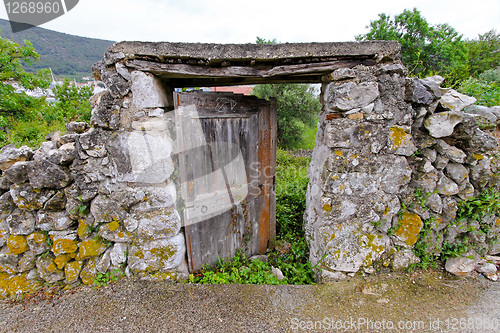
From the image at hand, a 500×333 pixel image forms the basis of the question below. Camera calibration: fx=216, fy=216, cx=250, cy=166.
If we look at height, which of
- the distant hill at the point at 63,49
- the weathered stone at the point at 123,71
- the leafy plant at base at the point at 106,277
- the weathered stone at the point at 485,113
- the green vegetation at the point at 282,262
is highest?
the distant hill at the point at 63,49

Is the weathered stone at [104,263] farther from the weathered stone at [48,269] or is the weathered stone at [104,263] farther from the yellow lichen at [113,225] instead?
the weathered stone at [48,269]

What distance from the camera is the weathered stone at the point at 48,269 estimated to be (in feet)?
6.61

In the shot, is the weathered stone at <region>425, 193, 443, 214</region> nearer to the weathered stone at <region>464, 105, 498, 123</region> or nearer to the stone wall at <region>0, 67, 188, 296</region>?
the weathered stone at <region>464, 105, 498, 123</region>

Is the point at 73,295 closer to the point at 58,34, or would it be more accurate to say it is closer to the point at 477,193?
the point at 477,193

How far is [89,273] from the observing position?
209 cm

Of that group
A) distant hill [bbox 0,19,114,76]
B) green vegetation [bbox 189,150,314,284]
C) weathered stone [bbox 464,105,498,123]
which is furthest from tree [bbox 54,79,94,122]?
distant hill [bbox 0,19,114,76]

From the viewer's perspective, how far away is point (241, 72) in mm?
1910

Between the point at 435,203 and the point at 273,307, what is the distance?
184cm

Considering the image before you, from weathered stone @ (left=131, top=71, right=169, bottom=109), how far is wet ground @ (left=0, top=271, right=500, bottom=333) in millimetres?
1710

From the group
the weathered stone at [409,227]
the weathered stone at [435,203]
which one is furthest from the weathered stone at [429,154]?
the weathered stone at [409,227]

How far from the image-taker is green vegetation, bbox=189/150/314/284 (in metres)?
2.29

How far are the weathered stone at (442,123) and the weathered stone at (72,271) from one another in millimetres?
3575

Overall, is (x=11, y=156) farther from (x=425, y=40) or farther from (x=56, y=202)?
(x=425, y=40)

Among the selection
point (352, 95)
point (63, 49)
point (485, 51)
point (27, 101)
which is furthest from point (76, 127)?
point (63, 49)
